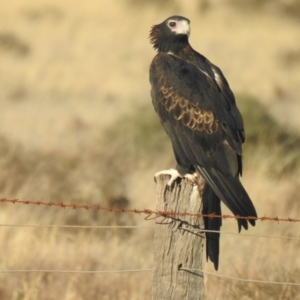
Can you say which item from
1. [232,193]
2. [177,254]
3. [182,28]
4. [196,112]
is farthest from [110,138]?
[177,254]

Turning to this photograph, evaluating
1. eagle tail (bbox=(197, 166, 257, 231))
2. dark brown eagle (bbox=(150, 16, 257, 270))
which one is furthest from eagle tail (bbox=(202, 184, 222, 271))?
dark brown eagle (bbox=(150, 16, 257, 270))

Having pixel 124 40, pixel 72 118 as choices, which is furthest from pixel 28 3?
pixel 72 118

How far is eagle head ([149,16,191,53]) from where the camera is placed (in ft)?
26.3

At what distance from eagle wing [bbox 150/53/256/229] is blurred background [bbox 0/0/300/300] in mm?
907

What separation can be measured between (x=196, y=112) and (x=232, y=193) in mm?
1285

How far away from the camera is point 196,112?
24.1 ft

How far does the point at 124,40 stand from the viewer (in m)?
25.5

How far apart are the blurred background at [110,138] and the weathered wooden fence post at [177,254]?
6.79ft

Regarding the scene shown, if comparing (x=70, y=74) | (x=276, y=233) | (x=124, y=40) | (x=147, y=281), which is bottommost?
(x=147, y=281)

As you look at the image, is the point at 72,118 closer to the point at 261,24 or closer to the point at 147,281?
the point at 147,281

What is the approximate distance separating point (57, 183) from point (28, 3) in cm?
1905

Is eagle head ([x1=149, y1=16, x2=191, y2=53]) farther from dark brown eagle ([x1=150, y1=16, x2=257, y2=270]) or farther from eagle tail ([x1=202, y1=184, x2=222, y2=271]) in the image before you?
eagle tail ([x1=202, y1=184, x2=222, y2=271])

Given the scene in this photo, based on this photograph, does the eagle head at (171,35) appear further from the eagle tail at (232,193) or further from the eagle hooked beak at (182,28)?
the eagle tail at (232,193)

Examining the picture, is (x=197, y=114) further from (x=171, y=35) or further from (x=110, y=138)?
(x=110, y=138)
